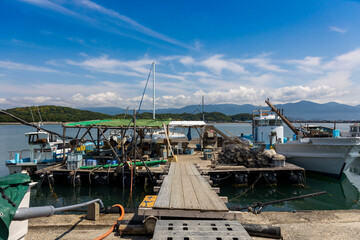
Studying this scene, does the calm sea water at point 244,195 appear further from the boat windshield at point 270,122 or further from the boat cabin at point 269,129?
the boat windshield at point 270,122

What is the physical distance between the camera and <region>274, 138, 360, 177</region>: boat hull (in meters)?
16.9

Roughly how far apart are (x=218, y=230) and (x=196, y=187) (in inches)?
130

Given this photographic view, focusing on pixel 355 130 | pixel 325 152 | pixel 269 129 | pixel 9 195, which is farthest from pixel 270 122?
pixel 9 195

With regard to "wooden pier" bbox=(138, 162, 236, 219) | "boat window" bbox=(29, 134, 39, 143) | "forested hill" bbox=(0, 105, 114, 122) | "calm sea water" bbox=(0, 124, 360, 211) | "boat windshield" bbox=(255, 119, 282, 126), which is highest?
"forested hill" bbox=(0, 105, 114, 122)

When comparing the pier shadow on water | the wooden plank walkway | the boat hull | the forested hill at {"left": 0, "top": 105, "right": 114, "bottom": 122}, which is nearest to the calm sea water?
the pier shadow on water

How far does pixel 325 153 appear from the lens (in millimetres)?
17766

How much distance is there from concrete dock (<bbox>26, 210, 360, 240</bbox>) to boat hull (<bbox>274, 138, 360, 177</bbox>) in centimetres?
1074

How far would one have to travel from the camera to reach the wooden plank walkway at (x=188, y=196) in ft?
19.1

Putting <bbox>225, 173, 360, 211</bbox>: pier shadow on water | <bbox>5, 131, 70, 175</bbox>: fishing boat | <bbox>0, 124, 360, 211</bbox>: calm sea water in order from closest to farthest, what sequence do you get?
1. <bbox>225, 173, 360, 211</bbox>: pier shadow on water
2. <bbox>0, 124, 360, 211</bbox>: calm sea water
3. <bbox>5, 131, 70, 175</bbox>: fishing boat

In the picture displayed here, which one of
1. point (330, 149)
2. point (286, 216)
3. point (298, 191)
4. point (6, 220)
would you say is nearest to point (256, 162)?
point (298, 191)

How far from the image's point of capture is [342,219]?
7383 mm

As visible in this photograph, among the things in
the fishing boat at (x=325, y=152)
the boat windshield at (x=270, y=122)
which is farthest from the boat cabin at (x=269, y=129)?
the fishing boat at (x=325, y=152)

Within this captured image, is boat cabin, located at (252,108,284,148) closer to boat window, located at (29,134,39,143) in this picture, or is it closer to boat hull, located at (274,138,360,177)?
boat hull, located at (274,138,360,177)

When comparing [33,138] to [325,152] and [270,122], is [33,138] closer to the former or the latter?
[270,122]
